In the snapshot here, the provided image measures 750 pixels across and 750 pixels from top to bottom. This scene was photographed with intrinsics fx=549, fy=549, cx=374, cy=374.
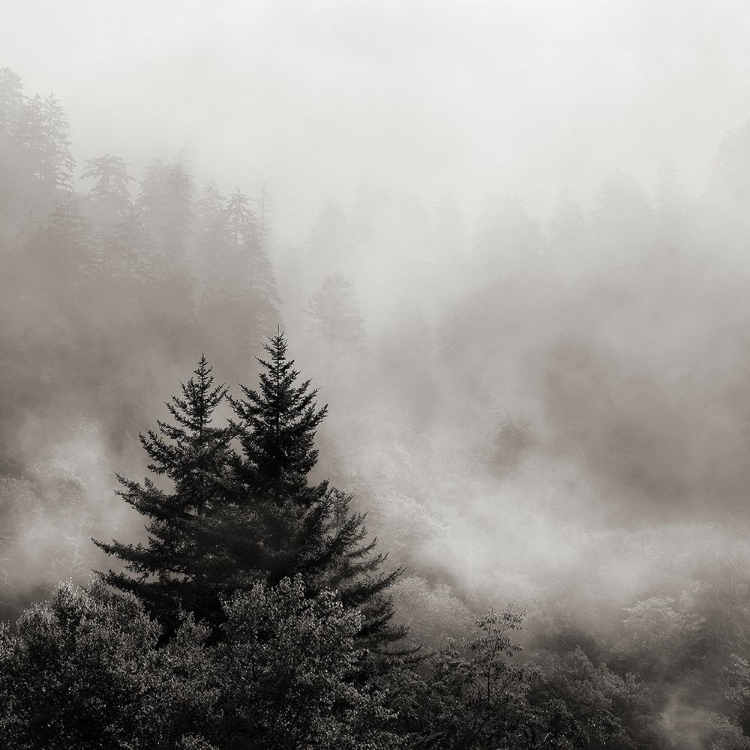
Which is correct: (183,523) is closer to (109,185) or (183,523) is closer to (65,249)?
(65,249)

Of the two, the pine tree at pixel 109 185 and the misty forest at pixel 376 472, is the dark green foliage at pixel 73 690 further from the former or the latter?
the pine tree at pixel 109 185

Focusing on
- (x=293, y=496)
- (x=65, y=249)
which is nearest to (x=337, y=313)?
(x=65, y=249)

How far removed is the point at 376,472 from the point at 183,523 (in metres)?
30.6

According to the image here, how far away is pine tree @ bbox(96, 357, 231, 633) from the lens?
16.9 meters

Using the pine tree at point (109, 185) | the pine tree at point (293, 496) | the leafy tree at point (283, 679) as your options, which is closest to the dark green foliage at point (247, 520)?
the pine tree at point (293, 496)

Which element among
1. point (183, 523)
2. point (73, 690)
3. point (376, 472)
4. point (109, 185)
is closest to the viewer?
point (73, 690)

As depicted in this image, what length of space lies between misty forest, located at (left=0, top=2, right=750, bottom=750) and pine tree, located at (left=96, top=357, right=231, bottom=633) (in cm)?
11

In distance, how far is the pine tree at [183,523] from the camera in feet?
55.3

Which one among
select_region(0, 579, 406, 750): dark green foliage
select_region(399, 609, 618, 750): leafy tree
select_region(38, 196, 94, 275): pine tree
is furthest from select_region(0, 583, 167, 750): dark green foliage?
select_region(38, 196, 94, 275): pine tree

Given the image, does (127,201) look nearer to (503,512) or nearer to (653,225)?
(503,512)

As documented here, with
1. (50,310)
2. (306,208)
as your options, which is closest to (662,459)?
(50,310)

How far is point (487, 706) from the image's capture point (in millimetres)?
17578

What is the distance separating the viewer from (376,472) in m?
48.1

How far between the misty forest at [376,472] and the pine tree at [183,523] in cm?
11
